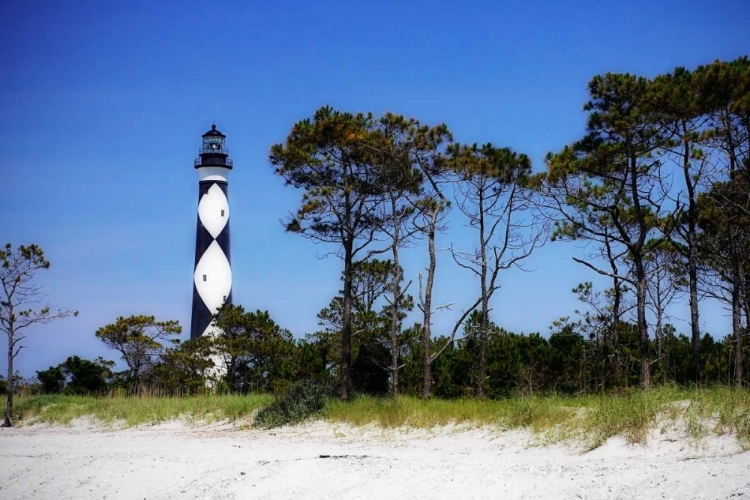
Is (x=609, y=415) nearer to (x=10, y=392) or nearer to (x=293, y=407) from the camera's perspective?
(x=293, y=407)

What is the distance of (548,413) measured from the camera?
11.6 metres

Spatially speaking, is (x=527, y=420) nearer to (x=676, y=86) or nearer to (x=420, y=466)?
(x=420, y=466)

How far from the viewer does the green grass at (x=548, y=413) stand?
916 centimetres

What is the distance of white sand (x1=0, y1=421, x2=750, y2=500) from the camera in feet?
24.4

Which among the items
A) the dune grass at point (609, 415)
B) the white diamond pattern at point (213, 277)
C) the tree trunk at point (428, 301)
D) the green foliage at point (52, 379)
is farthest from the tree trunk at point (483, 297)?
the green foliage at point (52, 379)

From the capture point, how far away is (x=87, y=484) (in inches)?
415

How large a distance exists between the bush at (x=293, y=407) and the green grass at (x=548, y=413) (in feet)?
1.23

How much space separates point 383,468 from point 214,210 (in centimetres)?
2665

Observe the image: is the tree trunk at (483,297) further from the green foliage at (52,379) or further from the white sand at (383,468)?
the green foliage at (52,379)

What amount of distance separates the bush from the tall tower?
586 inches

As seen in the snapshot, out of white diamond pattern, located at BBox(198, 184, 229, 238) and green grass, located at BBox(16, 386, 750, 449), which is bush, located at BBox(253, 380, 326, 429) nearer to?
green grass, located at BBox(16, 386, 750, 449)

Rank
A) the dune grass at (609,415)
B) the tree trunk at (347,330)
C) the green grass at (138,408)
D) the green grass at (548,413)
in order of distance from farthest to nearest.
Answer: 1. the tree trunk at (347,330)
2. the green grass at (138,408)
3. the green grass at (548,413)
4. the dune grass at (609,415)

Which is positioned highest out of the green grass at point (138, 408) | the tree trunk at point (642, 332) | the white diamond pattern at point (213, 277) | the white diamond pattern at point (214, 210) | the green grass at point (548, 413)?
the white diamond pattern at point (214, 210)

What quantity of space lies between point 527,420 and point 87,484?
662 cm
